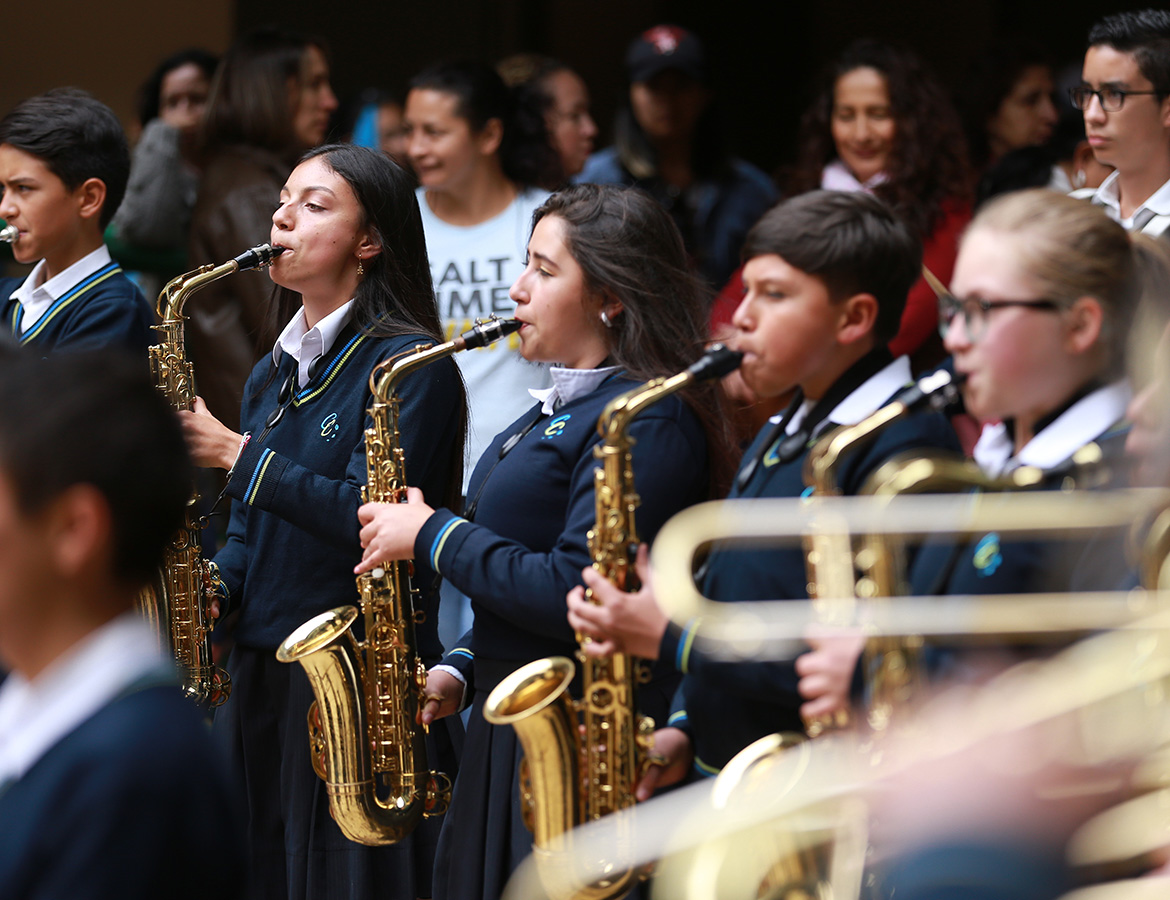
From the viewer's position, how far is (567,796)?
2389mm

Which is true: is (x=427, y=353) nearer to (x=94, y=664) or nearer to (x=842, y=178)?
(x=94, y=664)

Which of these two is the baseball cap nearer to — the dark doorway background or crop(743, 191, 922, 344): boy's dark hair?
the dark doorway background

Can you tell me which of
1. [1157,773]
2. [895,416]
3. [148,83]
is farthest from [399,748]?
[148,83]

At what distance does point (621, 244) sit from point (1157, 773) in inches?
58.0

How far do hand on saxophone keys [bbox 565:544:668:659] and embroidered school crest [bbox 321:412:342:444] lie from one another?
866mm

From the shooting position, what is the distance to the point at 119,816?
1418 millimetres

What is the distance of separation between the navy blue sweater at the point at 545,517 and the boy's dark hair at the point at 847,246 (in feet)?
1.34

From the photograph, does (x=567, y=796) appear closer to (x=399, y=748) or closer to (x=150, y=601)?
(x=399, y=748)

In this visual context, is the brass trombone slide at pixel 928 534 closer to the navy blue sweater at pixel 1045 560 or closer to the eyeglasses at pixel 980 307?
the navy blue sweater at pixel 1045 560

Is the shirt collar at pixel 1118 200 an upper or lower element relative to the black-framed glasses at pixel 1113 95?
lower

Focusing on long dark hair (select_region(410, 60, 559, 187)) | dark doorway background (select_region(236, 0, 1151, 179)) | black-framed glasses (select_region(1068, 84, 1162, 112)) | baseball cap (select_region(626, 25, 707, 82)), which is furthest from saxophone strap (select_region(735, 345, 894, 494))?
dark doorway background (select_region(236, 0, 1151, 179))

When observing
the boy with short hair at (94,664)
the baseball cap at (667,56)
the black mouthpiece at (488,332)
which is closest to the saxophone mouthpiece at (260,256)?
the black mouthpiece at (488,332)

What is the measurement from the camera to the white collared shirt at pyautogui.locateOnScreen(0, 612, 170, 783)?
1.48 m

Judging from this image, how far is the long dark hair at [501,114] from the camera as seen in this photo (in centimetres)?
448
